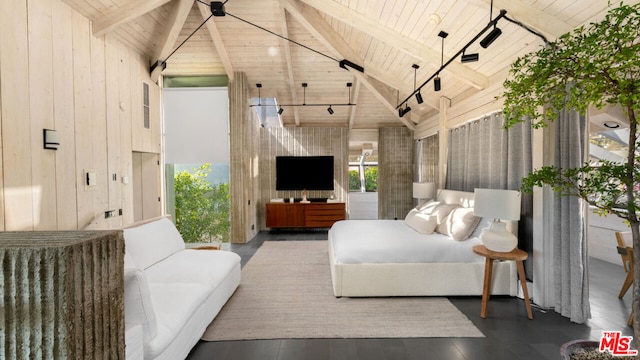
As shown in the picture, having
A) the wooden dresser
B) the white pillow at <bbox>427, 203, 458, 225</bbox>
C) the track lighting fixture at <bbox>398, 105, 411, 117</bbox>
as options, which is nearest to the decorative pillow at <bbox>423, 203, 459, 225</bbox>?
the white pillow at <bbox>427, 203, 458, 225</bbox>

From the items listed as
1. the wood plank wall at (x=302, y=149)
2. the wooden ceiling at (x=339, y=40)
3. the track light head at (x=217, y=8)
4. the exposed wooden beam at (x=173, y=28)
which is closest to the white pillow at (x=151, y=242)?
the wooden ceiling at (x=339, y=40)

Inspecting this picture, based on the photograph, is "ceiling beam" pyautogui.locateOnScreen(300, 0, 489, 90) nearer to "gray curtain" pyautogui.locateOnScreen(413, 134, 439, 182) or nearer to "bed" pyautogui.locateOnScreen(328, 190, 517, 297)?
"bed" pyautogui.locateOnScreen(328, 190, 517, 297)

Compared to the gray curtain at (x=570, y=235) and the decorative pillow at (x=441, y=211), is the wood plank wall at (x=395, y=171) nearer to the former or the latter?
the decorative pillow at (x=441, y=211)

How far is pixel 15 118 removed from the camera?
267 centimetres

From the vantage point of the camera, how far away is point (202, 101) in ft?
19.4

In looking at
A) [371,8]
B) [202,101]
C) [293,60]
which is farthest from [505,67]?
[202,101]

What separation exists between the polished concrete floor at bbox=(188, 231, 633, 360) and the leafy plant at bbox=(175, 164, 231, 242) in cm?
479

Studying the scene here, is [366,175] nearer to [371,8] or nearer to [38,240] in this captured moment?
[371,8]

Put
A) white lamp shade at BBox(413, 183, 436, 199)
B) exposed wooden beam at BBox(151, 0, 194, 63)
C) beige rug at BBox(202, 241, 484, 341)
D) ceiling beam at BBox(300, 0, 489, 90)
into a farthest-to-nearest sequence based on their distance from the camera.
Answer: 1. white lamp shade at BBox(413, 183, 436, 199)
2. exposed wooden beam at BBox(151, 0, 194, 63)
3. ceiling beam at BBox(300, 0, 489, 90)
4. beige rug at BBox(202, 241, 484, 341)

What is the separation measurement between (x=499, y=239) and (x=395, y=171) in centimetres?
480

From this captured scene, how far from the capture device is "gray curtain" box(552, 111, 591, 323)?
8.84ft

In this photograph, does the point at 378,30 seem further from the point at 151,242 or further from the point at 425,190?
the point at 151,242

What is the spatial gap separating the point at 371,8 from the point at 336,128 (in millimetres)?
3958

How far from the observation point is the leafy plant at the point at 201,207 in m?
7.02
